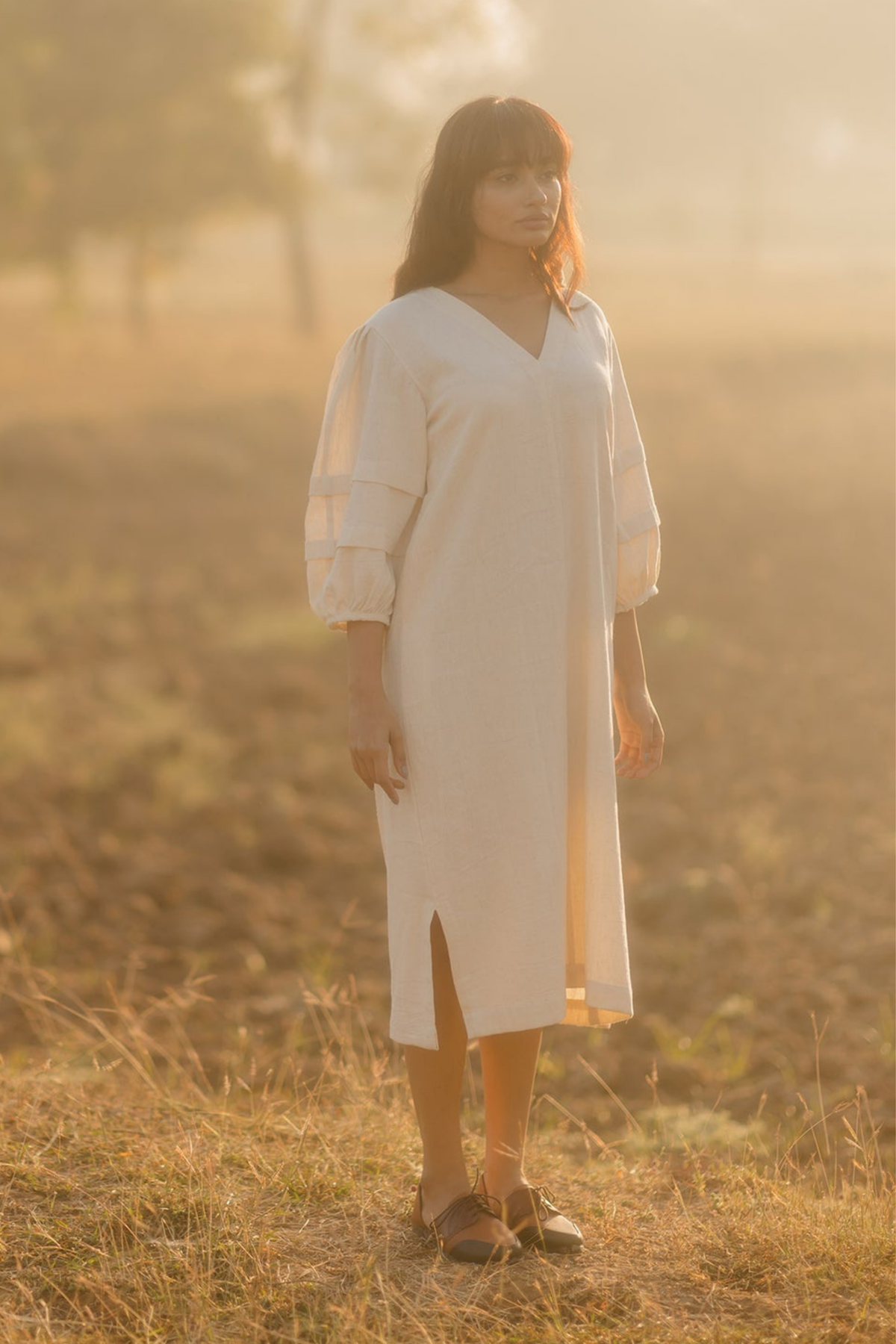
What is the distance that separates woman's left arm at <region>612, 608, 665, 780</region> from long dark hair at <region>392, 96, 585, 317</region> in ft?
2.16

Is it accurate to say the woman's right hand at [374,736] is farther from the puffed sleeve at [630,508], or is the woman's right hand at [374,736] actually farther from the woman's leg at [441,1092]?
the puffed sleeve at [630,508]

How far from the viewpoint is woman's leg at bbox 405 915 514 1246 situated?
2730 millimetres

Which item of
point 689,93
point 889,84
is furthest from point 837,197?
point 889,84

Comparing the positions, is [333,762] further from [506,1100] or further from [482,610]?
[482,610]

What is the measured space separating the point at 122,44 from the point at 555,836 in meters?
13.1

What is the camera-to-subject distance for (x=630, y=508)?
2879 mm

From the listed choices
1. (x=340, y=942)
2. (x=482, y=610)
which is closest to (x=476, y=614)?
(x=482, y=610)

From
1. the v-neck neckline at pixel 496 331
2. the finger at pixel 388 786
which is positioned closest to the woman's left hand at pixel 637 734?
the finger at pixel 388 786

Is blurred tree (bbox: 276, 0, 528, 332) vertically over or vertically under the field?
over

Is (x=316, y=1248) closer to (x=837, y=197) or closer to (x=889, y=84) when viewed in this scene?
(x=889, y=84)

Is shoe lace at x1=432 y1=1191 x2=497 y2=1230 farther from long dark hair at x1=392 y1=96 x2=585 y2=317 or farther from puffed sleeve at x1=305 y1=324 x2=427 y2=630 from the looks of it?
long dark hair at x1=392 y1=96 x2=585 y2=317

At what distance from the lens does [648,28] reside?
2096 inches

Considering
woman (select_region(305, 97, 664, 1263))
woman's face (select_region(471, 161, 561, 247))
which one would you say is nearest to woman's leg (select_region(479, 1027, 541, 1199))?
woman (select_region(305, 97, 664, 1263))

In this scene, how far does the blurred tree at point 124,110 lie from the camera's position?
44.6ft
